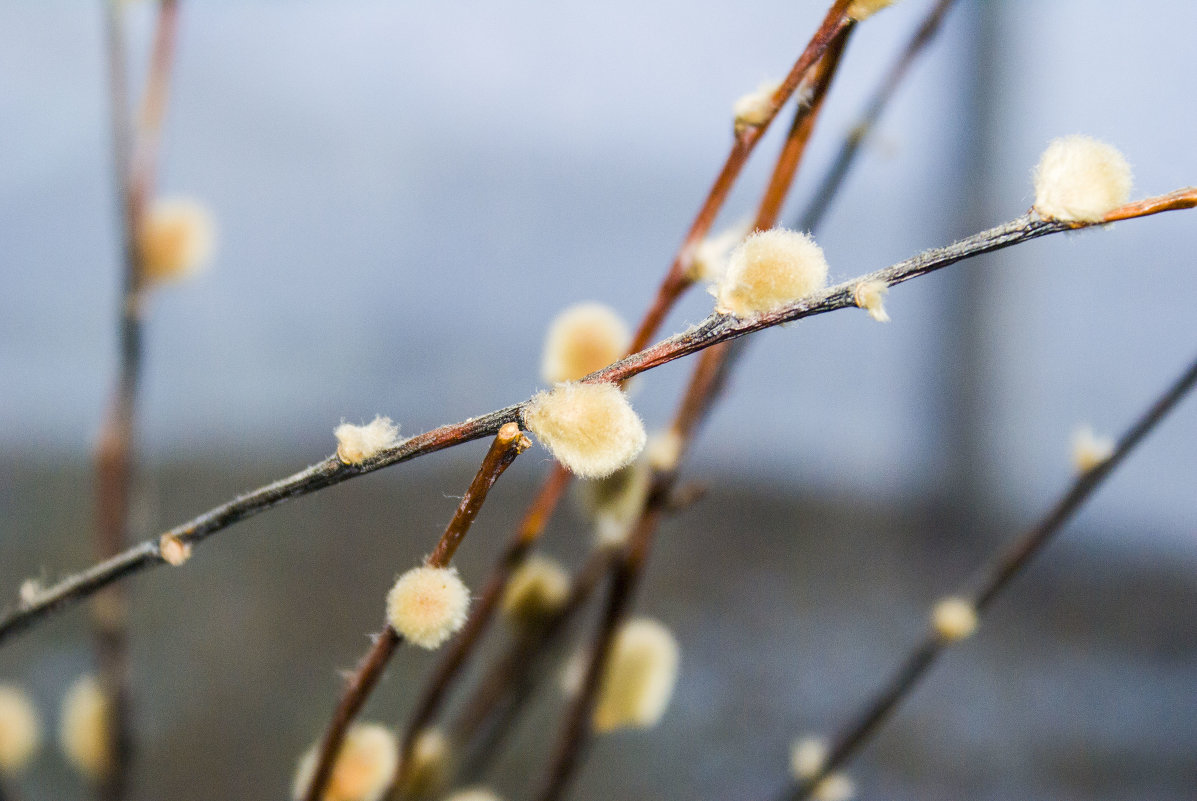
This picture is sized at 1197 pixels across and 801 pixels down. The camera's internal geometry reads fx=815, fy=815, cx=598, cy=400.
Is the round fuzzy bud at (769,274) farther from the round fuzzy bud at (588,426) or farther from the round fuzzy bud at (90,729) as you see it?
the round fuzzy bud at (90,729)

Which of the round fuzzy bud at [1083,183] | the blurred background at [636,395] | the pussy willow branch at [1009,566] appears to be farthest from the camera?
the blurred background at [636,395]

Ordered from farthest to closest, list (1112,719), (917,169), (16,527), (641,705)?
(917,169), (16,527), (1112,719), (641,705)

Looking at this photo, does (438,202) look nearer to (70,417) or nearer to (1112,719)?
(70,417)

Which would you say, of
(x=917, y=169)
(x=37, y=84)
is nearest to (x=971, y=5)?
(x=917, y=169)

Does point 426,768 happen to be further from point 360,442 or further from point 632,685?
point 360,442

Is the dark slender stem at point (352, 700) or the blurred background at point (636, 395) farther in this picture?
the blurred background at point (636, 395)

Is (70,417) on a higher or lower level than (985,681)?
higher

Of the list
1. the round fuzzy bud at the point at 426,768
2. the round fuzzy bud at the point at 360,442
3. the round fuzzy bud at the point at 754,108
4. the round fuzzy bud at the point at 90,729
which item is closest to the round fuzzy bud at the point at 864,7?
the round fuzzy bud at the point at 754,108
